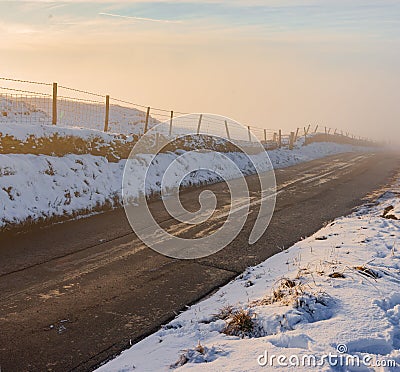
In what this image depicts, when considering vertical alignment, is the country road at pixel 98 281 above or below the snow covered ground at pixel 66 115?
below

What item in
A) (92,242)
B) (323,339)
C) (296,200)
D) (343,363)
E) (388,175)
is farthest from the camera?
(388,175)

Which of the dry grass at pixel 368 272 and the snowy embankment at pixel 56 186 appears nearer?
the dry grass at pixel 368 272

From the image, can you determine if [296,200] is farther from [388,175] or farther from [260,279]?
[388,175]

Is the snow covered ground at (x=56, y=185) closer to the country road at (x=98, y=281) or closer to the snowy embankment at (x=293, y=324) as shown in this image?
the country road at (x=98, y=281)

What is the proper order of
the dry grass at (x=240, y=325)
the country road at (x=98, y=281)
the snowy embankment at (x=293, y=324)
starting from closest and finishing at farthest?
the snowy embankment at (x=293, y=324), the dry grass at (x=240, y=325), the country road at (x=98, y=281)

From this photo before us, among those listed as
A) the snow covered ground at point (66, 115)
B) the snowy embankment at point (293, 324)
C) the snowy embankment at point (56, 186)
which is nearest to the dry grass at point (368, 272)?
the snowy embankment at point (293, 324)

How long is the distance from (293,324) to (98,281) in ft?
11.2

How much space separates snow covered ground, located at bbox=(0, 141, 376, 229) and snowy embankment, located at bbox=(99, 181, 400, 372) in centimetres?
571

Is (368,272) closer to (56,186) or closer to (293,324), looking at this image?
(293,324)

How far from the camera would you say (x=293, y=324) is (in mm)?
4520

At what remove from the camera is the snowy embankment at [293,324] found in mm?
3801


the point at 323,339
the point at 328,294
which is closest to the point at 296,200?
the point at 328,294

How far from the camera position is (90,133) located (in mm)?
14250

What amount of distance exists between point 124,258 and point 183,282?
5.10ft
